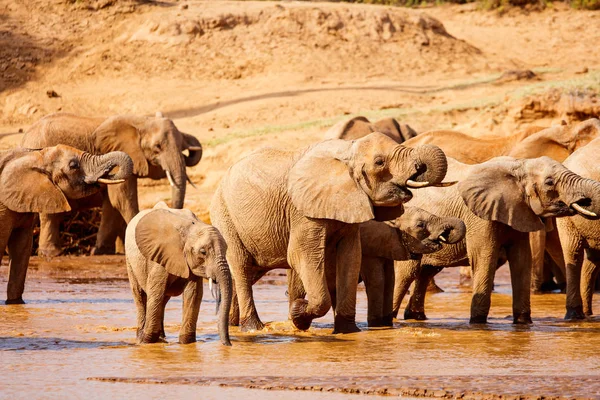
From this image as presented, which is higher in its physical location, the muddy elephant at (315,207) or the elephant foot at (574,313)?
the muddy elephant at (315,207)

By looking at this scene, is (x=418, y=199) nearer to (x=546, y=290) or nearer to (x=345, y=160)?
(x=345, y=160)

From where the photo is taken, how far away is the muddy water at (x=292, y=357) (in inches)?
308

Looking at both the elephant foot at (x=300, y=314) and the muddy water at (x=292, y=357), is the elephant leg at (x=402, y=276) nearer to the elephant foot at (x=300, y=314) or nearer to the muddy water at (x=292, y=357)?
the muddy water at (x=292, y=357)

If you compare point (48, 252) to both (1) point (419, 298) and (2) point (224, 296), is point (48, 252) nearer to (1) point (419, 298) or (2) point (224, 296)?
(1) point (419, 298)

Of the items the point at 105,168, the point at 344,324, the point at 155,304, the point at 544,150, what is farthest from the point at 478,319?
the point at 544,150

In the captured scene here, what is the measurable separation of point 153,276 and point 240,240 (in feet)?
4.76

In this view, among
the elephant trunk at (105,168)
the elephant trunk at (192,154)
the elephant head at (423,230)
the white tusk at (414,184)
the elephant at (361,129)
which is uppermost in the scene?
the elephant at (361,129)

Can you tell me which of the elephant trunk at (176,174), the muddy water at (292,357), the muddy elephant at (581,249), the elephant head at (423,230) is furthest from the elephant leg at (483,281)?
the elephant trunk at (176,174)

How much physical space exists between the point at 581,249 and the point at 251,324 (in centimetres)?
322

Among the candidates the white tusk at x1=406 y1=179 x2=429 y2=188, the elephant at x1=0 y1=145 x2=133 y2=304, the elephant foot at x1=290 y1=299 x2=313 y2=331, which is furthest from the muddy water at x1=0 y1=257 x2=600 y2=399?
the white tusk at x1=406 y1=179 x2=429 y2=188

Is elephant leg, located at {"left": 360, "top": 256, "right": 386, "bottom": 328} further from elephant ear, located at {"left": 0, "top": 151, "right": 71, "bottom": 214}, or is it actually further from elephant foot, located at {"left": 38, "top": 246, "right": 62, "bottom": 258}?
elephant foot, located at {"left": 38, "top": 246, "right": 62, "bottom": 258}

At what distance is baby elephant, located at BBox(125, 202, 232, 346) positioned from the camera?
9539 mm

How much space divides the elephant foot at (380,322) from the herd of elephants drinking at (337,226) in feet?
0.04

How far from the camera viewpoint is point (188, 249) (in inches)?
382
